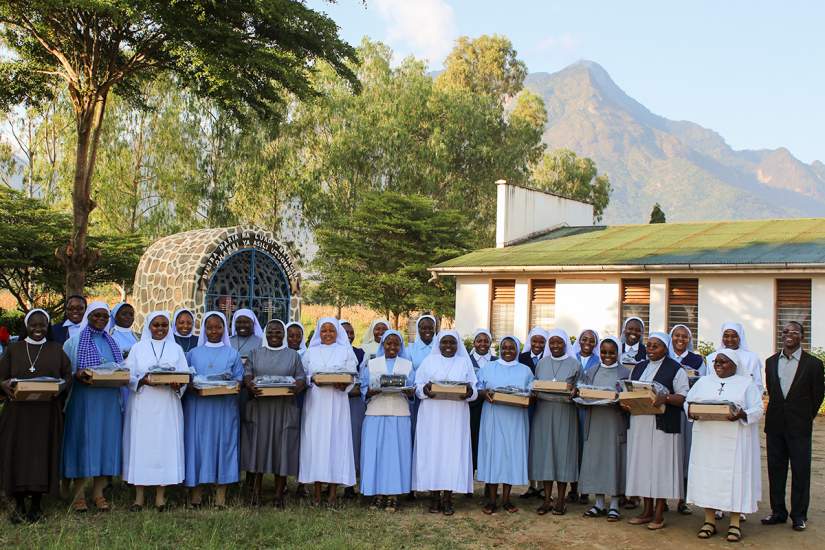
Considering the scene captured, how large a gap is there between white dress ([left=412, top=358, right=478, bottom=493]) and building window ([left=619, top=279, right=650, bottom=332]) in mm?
11568

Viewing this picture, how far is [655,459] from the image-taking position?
716cm

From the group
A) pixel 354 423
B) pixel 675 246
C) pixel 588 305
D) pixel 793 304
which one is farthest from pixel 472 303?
pixel 354 423

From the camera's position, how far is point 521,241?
23.6 metres

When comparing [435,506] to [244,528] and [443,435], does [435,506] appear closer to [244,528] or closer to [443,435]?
[443,435]

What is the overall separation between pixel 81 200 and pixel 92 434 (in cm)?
916

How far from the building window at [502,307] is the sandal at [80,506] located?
14.4 meters

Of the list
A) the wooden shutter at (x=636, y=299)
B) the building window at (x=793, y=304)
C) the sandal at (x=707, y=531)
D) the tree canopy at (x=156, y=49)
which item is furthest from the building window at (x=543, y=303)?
the sandal at (x=707, y=531)

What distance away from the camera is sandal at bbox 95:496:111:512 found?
Result: 7133 mm

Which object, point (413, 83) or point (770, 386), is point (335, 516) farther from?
point (413, 83)

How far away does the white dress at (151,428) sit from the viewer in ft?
23.4

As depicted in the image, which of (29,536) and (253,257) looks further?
(253,257)

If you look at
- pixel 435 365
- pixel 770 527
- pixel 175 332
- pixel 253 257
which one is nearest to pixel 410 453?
pixel 435 365

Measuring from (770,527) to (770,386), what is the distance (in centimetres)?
123

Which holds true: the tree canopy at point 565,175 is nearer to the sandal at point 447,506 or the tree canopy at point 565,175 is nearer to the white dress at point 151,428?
the sandal at point 447,506
